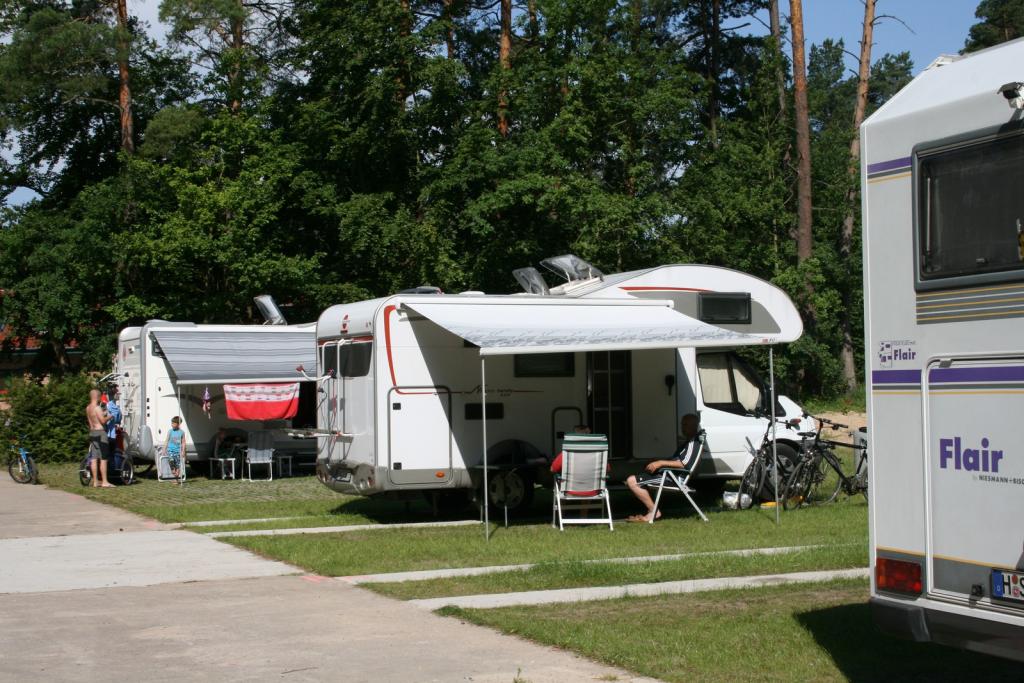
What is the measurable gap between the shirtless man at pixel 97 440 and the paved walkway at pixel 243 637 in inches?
322

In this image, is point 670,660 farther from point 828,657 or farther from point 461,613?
point 461,613

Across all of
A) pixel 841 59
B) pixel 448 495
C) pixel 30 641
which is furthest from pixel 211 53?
pixel 841 59

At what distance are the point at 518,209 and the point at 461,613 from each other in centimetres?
2128

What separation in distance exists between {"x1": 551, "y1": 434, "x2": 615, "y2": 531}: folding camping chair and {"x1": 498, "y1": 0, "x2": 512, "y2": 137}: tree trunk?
710 inches

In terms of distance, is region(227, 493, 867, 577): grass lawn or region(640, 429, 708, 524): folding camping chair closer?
region(227, 493, 867, 577): grass lawn

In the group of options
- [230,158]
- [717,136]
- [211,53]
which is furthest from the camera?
[717,136]

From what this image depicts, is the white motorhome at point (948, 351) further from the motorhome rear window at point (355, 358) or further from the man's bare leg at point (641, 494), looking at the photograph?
the motorhome rear window at point (355, 358)

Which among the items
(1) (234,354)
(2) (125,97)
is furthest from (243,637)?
(2) (125,97)

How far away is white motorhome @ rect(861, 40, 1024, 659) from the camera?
215 inches

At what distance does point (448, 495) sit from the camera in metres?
14.8

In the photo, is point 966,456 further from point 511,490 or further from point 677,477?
point 511,490

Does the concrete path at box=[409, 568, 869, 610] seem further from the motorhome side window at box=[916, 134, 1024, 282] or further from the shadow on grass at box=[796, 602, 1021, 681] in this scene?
the motorhome side window at box=[916, 134, 1024, 282]

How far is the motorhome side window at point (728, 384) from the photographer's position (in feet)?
51.2

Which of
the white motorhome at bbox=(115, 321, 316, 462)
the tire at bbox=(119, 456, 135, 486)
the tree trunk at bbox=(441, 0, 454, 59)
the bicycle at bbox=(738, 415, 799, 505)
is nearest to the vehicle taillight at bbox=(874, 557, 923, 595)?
the bicycle at bbox=(738, 415, 799, 505)
